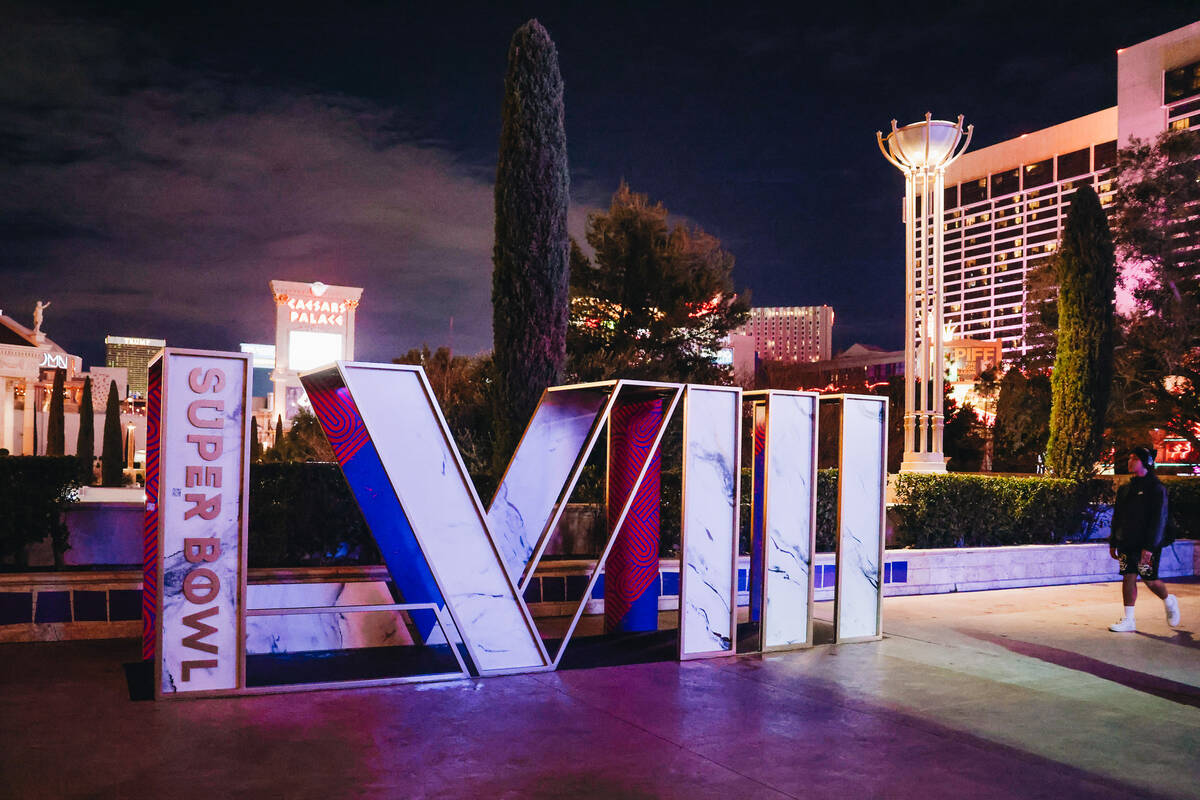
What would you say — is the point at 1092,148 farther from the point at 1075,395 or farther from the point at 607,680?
the point at 607,680

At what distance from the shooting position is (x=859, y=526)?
8.53 meters

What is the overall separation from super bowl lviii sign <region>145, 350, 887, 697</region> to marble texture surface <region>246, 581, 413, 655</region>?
0.02 meters

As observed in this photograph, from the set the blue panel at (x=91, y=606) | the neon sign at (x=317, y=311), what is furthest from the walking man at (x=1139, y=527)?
the neon sign at (x=317, y=311)

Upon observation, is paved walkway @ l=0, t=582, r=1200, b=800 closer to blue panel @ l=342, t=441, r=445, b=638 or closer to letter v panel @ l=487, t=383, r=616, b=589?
blue panel @ l=342, t=441, r=445, b=638

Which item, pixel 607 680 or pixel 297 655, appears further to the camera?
pixel 297 655

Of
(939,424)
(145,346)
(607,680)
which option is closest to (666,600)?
(607,680)

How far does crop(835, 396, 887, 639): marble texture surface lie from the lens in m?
8.40

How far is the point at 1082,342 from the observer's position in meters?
17.1

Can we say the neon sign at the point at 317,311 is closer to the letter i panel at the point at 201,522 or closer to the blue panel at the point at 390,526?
the blue panel at the point at 390,526

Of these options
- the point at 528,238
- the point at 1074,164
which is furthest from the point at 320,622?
the point at 1074,164

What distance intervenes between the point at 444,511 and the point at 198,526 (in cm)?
159

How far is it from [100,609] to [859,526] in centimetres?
647

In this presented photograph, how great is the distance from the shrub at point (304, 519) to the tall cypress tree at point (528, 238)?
8.65ft

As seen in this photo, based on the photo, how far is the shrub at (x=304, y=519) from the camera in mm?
8742
